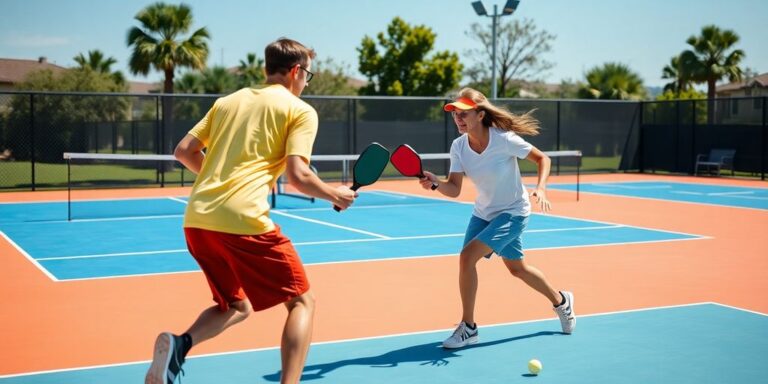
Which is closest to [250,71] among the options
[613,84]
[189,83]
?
[189,83]

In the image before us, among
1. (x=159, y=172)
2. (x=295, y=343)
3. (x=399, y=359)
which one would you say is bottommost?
(x=399, y=359)

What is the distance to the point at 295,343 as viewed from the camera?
13.1 feet

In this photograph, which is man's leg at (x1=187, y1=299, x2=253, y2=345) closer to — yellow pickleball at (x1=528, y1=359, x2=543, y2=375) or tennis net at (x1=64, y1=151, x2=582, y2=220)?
yellow pickleball at (x1=528, y1=359, x2=543, y2=375)

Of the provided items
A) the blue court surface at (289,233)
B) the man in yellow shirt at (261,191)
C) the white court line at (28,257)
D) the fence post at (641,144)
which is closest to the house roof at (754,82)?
Answer: the fence post at (641,144)

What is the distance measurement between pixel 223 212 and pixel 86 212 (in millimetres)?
12397

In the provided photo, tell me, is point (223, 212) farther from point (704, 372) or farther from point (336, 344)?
point (704, 372)

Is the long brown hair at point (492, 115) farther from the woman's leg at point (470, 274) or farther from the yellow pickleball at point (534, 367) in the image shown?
the yellow pickleball at point (534, 367)

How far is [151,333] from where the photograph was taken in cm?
632

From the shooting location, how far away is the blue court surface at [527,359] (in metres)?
5.10

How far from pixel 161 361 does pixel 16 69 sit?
200 ft

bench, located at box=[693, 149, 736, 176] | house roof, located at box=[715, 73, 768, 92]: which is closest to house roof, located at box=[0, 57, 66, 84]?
bench, located at box=[693, 149, 736, 176]

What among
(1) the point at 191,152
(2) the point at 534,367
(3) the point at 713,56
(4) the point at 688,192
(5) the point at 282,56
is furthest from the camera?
(3) the point at 713,56

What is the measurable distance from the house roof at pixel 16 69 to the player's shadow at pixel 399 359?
53.3 meters

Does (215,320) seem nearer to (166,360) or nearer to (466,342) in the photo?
(166,360)
